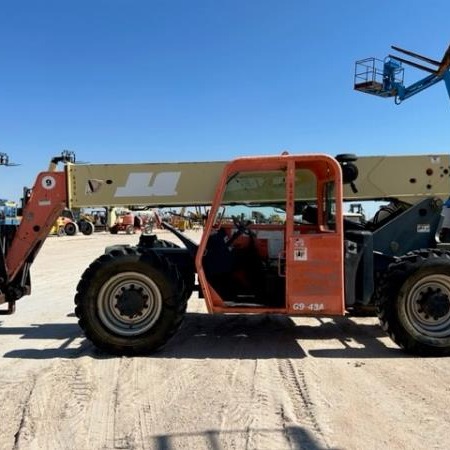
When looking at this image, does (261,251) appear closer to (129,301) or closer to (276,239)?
(276,239)

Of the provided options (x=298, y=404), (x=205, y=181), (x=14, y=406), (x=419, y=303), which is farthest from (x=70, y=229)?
(x=298, y=404)

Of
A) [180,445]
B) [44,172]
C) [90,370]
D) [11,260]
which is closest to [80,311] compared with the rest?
[90,370]

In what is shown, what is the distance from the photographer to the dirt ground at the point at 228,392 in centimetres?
375

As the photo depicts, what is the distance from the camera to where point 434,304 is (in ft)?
19.3

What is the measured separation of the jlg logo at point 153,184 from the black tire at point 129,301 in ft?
2.62

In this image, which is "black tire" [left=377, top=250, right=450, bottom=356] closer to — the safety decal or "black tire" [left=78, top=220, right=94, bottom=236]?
the safety decal

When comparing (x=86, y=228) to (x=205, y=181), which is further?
(x=86, y=228)

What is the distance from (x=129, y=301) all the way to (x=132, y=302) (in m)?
0.04

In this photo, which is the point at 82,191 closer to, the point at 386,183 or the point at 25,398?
the point at 25,398

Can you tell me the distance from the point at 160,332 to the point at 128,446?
2283 mm

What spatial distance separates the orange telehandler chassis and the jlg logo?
0.01 metres

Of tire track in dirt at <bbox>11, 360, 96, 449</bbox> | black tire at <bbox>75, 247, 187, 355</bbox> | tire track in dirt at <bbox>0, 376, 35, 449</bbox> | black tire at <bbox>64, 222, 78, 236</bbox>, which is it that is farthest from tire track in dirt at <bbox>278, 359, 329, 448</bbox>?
black tire at <bbox>64, 222, 78, 236</bbox>

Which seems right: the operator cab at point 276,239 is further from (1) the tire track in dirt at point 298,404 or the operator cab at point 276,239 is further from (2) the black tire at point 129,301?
(1) the tire track in dirt at point 298,404

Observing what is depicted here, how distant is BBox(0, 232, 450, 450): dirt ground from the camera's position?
3746 mm
